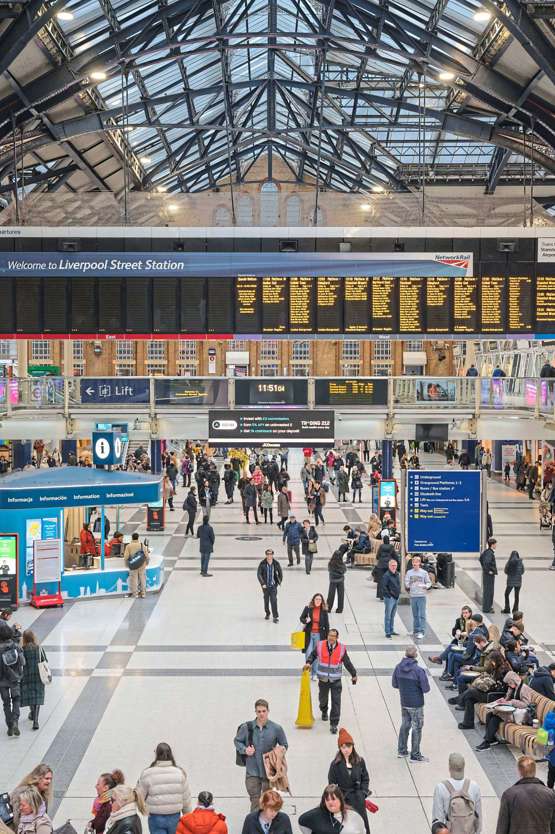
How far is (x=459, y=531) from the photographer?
60.0 ft

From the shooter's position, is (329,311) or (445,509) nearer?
(445,509)

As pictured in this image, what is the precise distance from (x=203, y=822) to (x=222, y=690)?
20.5 feet

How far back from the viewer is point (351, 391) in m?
26.0

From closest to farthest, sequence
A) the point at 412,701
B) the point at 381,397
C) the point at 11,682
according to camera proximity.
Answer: the point at 412,701
the point at 11,682
the point at 381,397

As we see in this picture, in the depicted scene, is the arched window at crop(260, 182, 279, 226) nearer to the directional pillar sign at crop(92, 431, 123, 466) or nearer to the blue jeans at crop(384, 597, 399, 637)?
the directional pillar sign at crop(92, 431, 123, 466)

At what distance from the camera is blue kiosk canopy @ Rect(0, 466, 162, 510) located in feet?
60.8

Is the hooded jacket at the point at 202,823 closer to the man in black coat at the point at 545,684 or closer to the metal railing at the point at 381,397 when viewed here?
the man in black coat at the point at 545,684

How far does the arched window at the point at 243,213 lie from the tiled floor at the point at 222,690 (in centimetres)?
901

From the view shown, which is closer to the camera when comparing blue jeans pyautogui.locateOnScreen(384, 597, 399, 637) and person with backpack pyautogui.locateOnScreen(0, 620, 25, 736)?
person with backpack pyautogui.locateOnScreen(0, 620, 25, 736)

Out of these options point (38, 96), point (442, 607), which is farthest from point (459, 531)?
point (38, 96)

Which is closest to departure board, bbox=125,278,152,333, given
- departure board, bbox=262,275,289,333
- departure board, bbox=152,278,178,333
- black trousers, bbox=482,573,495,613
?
departure board, bbox=152,278,178,333

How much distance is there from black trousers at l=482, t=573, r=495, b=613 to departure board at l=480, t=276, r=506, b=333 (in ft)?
29.0

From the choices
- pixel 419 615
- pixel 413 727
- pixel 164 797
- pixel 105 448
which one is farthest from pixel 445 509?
pixel 164 797

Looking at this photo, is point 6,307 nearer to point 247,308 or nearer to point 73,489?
point 247,308
